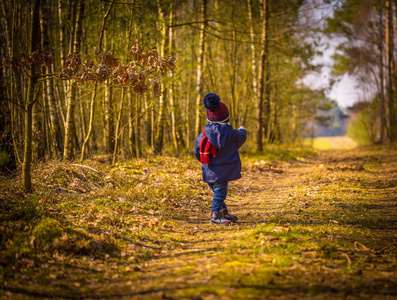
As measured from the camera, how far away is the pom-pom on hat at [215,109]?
17.9 ft

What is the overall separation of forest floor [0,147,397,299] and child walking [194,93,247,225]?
40 cm

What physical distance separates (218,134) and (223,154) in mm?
361

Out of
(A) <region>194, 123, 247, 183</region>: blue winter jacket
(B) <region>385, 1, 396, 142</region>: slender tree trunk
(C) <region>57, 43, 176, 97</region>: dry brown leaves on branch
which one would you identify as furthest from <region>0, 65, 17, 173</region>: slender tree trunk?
(B) <region>385, 1, 396, 142</region>: slender tree trunk

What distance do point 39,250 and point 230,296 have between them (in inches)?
82.5

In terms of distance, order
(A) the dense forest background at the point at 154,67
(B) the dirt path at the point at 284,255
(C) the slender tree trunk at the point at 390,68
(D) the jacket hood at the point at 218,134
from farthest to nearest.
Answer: (C) the slender tree trunk at the point at 390,68, (A) the dense forest background at the point at 154,67, (D) the jacket hood at the point at 218,134, (B) the dirt path at the point at 284,255

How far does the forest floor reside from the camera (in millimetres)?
2867

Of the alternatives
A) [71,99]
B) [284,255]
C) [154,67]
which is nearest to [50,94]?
[71,99]

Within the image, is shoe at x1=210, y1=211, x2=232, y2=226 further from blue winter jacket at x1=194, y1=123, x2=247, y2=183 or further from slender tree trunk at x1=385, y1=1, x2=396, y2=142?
slender tree trunk at x1=385, y1=1, x2=396, y2=142

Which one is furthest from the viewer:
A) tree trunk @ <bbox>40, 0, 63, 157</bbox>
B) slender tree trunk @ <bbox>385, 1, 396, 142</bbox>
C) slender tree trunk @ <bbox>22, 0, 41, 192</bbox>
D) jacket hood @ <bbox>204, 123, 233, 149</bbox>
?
slender tree trunk @ <bbox>385, 1, 396, 142</bbox>

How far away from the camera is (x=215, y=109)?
5.52 metres

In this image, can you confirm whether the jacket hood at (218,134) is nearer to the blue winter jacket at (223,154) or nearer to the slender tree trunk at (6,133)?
the blue winter jacket at (223,154)

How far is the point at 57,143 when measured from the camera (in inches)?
362

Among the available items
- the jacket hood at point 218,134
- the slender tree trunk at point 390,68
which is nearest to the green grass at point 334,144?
the slender tree trunk at point 390,68

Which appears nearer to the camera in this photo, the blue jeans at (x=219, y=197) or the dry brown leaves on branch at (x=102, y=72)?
the dry brown leaves on branch at (x=102, y=72)
